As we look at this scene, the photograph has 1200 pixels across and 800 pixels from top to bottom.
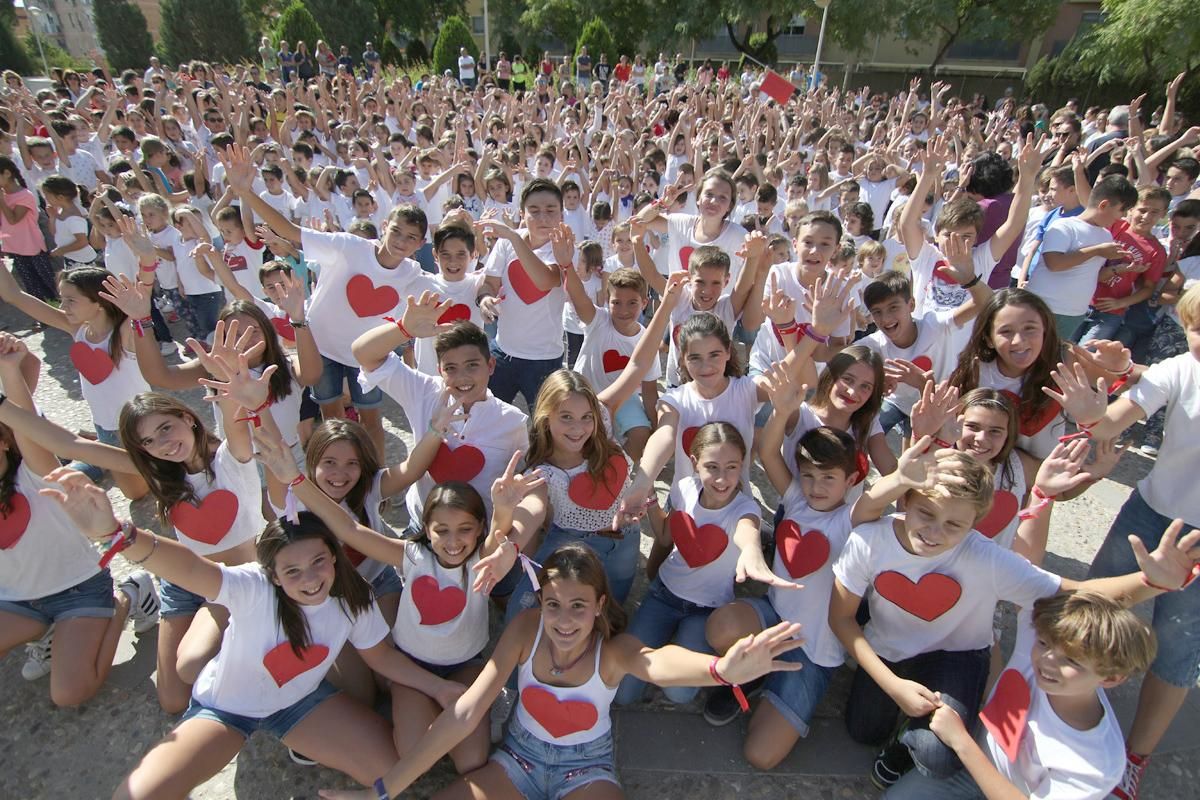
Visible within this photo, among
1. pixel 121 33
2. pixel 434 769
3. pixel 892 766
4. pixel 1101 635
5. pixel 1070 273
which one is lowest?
pixel 434 769

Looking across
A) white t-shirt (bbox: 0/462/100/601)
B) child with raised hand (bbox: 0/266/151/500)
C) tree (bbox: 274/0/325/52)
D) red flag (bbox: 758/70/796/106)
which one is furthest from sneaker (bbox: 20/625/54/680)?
tree (bbox: 274/0/325/52)

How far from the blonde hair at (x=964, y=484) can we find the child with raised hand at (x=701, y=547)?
2.23ft

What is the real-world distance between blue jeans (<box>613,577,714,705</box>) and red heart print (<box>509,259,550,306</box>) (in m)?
1.86

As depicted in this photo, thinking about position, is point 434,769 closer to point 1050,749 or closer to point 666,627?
point 666,627

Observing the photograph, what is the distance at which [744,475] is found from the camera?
112 inches

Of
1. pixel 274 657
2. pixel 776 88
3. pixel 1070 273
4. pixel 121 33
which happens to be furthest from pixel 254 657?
Answer: pixel 121 33

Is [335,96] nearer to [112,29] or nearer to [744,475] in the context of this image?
[744,475]

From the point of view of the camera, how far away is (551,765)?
85.5 inches

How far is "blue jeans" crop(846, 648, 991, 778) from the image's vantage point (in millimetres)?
2125

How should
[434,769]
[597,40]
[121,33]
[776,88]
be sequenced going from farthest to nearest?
1. [121,33]
2. [597,40]
3. [776,88]
4. [434,769]

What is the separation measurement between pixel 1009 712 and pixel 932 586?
42cm

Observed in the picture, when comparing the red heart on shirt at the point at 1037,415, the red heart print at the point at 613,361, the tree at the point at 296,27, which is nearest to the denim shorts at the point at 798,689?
the red heart on shirt at the point at 1037,415

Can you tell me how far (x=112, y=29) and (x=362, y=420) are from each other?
34733mm

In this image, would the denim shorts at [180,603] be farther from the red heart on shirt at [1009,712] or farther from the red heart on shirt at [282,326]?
the red heart on shirt at [1009,712]
